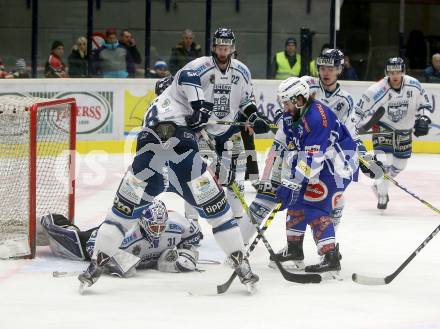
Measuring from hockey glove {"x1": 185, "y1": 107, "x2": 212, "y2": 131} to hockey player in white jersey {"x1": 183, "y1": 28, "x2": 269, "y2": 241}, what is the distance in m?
1.32

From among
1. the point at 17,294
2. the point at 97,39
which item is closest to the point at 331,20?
the point at 97,39

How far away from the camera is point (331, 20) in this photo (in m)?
13.5

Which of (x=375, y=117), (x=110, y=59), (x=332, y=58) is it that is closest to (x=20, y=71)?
(x=110, y=59)

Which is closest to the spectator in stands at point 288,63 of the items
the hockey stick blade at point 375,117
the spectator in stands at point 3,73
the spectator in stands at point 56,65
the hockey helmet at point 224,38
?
the spectator in stands at point 56,65

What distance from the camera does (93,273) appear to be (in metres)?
5.58

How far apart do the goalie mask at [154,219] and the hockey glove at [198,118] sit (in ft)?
1.70

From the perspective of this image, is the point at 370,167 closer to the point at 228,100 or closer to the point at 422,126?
the point at 228,100

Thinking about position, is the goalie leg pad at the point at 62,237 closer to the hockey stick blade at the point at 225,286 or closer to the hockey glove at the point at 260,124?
the hockey stick blade at the point at 225,286

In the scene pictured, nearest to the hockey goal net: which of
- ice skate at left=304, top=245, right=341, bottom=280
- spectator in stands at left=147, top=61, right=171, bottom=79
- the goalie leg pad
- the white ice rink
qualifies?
the goalie leg pad

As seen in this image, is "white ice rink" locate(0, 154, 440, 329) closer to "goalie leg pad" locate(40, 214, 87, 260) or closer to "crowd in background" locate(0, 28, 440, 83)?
"goalie leg pad" locate(40, 214, 87, 260)

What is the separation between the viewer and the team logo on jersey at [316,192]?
6062mm

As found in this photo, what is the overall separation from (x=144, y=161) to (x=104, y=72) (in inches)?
253

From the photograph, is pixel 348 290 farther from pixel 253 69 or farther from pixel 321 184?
pixel 253 69

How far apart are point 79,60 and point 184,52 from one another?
126 cm
